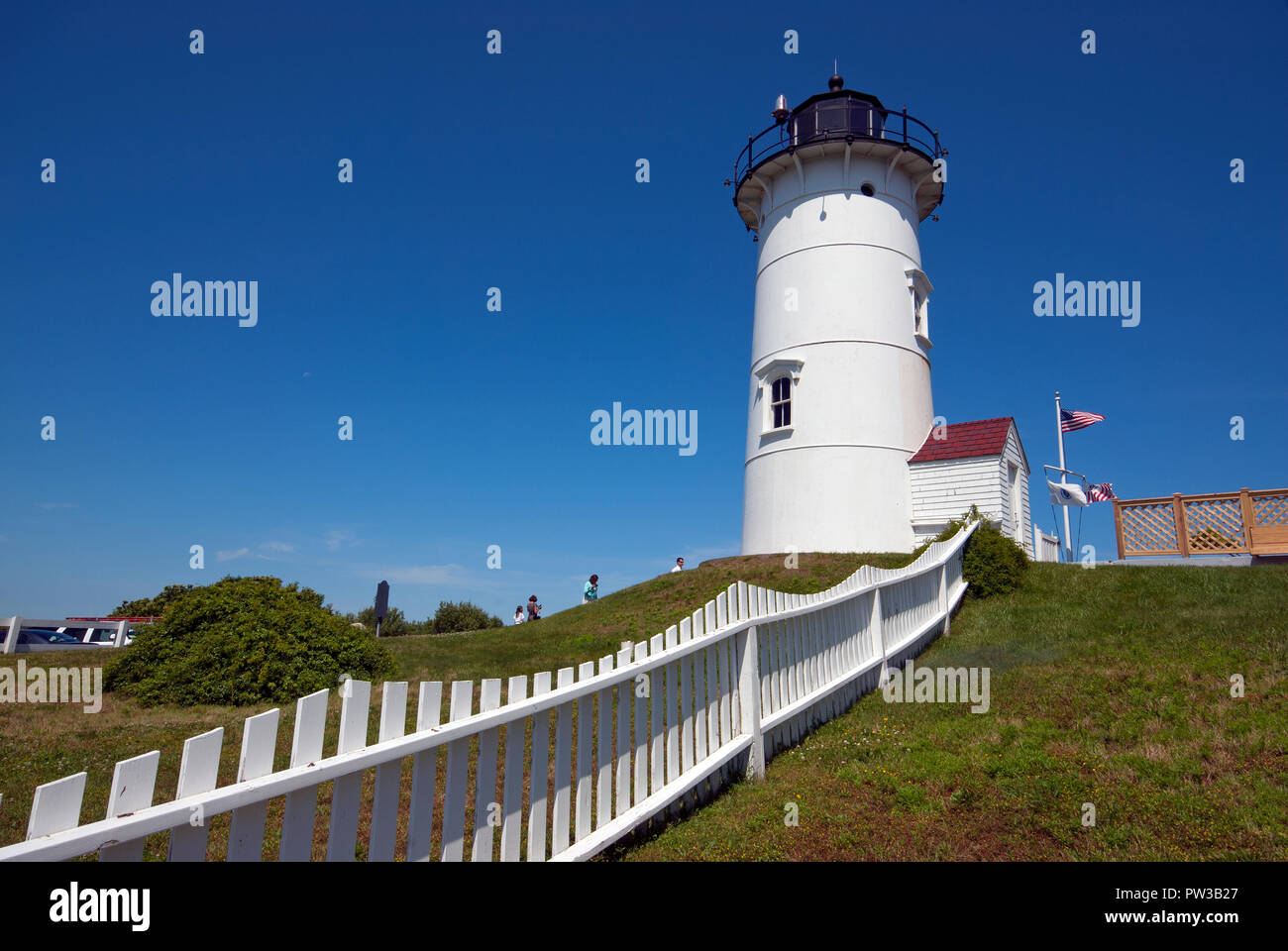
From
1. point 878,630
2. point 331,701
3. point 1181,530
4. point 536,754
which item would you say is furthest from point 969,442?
point 536,754

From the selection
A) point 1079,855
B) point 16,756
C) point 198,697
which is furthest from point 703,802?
point 198,697

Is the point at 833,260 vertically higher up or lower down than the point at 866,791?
higher up

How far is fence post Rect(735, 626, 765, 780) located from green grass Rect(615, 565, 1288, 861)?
9.3 inches

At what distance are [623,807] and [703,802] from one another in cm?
109

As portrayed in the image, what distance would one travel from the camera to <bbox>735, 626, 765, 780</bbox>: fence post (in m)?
5.86

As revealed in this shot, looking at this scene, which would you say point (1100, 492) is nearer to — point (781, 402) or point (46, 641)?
point (781, 402)

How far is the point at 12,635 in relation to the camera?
14.6m

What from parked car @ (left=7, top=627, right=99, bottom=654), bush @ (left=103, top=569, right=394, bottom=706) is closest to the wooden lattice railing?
bush @ (left=103, top=569, right=394, bottom=706)

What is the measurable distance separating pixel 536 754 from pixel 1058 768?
409 cm

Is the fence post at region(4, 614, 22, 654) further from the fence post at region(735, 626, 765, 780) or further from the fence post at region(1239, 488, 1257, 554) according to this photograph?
the fence post at region(1239, 488, 1257, 554)

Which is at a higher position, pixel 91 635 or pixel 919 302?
pixel 919 302

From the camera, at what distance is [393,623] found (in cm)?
2400

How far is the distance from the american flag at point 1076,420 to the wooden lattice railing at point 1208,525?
15.1 ft
